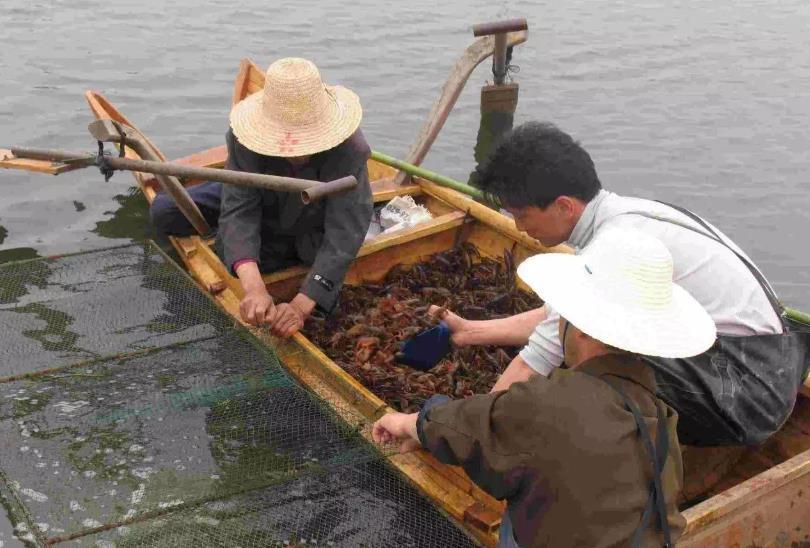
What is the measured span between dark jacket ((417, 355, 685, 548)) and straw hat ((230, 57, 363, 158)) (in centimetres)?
261

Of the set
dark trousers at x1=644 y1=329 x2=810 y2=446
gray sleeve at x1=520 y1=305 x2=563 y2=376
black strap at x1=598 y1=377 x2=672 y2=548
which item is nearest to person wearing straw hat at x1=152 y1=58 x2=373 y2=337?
gray sleeve at x1=520 y1=305 x2=563 y2=376

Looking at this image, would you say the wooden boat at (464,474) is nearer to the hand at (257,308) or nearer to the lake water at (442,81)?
the hand at (257,308)

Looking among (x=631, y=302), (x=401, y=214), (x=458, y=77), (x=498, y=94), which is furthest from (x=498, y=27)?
(x=631, y=302)

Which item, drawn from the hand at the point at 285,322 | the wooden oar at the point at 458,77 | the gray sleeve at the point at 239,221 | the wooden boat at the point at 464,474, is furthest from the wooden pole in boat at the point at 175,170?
the wooden oar at the point at 458,77

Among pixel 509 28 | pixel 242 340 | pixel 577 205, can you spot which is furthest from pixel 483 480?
pixel 509 28

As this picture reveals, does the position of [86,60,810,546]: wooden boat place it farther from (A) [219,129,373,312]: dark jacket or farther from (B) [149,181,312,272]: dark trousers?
(A) [219,129,373,312]: dark jacket

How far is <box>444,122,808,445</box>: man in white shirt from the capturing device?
362 centimetres

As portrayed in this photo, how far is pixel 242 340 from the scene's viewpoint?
16.7ft

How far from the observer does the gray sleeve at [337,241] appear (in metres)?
5.35

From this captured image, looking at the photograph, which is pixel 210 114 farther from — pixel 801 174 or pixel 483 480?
pixel 483 480

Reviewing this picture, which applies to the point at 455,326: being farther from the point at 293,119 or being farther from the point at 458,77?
the point at 458,77

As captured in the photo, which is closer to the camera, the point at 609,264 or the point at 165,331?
the point at 609,264

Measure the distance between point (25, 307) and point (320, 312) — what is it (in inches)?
74.5

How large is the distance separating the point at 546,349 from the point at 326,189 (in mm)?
1463
